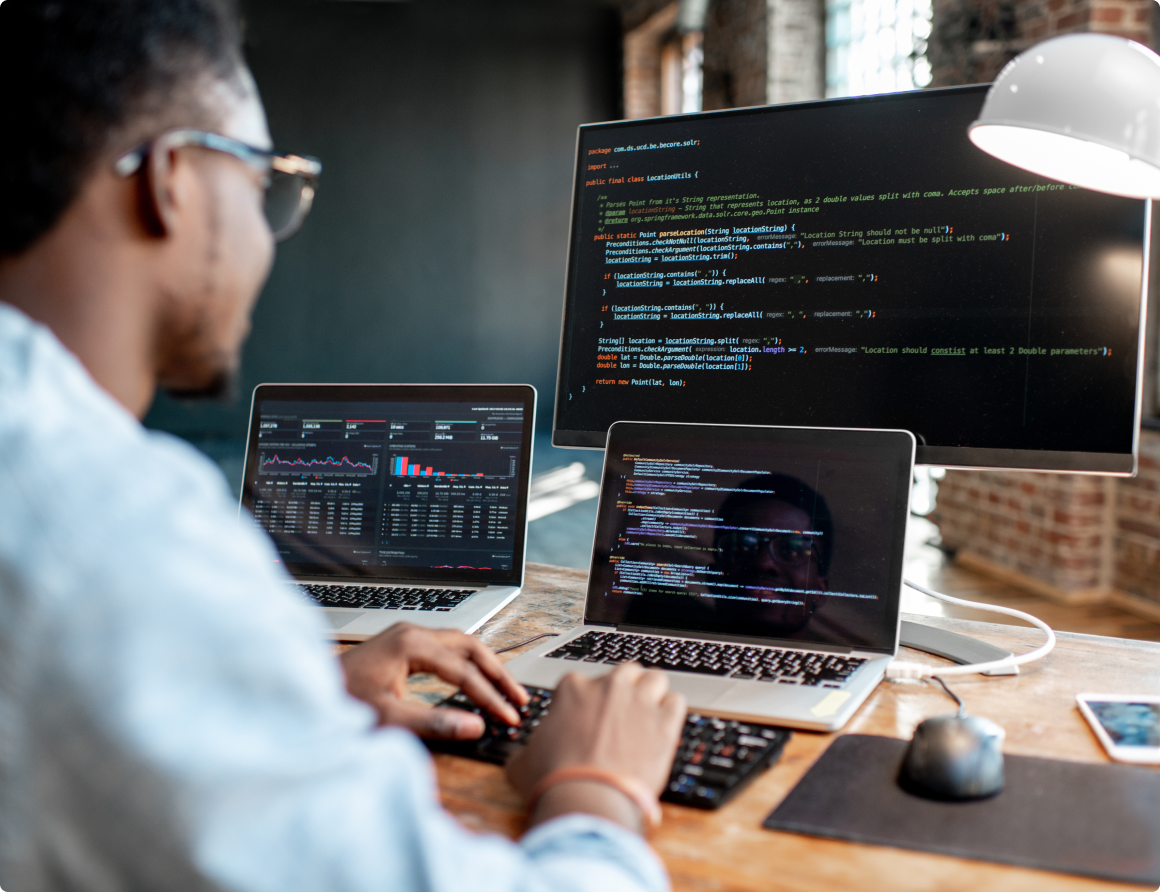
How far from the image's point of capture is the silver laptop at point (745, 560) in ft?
3.12

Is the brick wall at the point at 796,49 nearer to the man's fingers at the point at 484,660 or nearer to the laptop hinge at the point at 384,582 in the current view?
the laptop hinge at the point at 384,582

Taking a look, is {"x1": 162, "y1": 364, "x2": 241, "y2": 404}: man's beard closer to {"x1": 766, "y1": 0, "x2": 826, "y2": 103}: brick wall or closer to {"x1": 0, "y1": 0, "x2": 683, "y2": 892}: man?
{"x1": 0, "y1": 0, "x2": 683, "y2": 892}: man

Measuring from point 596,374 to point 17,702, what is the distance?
0.93 meters

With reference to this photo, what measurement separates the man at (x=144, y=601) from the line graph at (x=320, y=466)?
73cm

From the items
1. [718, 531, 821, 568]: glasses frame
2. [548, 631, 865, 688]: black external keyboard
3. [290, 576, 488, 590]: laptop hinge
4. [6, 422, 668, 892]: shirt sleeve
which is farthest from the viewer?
[290, 576, 488, 590]: laptop hinge

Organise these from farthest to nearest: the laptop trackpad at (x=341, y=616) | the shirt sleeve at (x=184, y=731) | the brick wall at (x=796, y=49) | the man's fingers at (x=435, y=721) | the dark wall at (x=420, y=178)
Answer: the dark wall at (x=420, y=178) < the brick wall at (x=796, y=49) < the laptop trackpad at (x=341, y=616) < the man's fingers at (x=435, y=721) < the shirt sleeve at (x=184, y=731)

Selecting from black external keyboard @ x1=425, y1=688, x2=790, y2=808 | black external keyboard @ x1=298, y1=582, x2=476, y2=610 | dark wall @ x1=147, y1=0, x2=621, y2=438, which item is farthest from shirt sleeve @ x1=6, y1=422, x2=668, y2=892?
dark wall @ x1=147, y1=0, x2=621, y2=438

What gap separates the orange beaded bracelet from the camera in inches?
23.3

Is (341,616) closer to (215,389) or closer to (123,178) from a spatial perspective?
(215,389)

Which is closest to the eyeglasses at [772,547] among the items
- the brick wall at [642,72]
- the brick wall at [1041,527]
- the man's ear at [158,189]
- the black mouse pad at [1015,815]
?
the black mouse pad at [1015,815]

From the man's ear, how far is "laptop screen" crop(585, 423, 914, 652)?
0.65 meters

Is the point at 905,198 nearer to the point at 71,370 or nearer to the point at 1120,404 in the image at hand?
the point at 1120,404

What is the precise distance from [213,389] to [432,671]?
334 millimetres

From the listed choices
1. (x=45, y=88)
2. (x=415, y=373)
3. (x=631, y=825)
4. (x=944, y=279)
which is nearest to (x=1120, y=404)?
(x=944, y=279)
